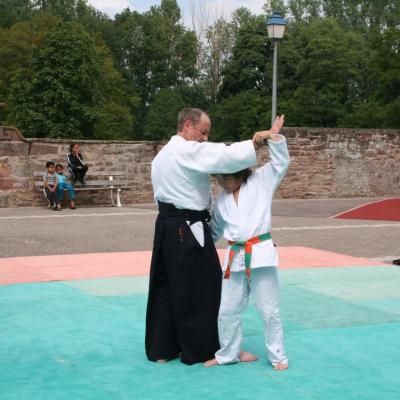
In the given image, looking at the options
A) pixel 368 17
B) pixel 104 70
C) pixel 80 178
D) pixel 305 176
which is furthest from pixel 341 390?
pixel 368 17

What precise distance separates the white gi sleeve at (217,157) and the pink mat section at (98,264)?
3.96m

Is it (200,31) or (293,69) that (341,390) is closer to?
(293,69)

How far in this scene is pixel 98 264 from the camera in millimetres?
9719

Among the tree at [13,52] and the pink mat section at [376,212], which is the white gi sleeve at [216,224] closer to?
the pink mat section at [376,212]

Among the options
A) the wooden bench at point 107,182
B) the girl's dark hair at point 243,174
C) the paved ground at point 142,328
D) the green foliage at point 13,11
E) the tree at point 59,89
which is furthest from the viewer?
the green foliage at point 13,11

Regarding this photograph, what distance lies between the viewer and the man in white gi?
5.05 meters

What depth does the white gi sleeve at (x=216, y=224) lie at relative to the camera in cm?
514

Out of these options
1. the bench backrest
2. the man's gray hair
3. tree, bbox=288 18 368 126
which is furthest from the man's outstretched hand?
tree, bbox=288 18 368 126

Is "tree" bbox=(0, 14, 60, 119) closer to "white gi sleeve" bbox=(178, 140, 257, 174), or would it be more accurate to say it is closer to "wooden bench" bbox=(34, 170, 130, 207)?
"wooden bench" bbox=(34, 170, 130, 207)

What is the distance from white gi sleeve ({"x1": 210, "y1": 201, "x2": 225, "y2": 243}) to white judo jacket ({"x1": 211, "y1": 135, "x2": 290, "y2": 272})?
6 centimetres

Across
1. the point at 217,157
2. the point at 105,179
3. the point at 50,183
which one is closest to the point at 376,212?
the point at 105,179

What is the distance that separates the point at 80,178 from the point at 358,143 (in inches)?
324

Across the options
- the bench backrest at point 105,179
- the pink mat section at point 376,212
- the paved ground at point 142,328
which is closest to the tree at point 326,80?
the pink mat section at point 376,212

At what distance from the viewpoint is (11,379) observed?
4797 millimetres
